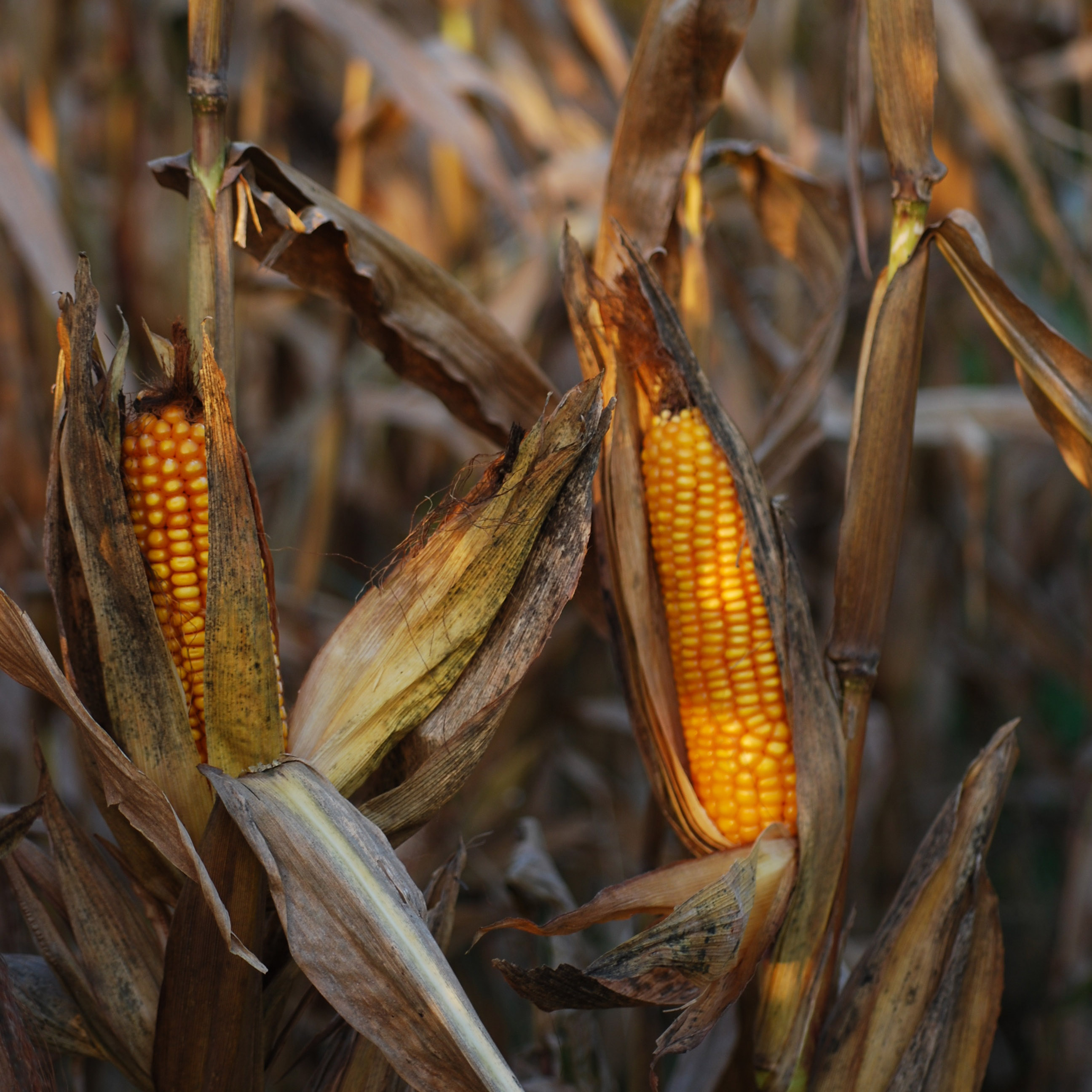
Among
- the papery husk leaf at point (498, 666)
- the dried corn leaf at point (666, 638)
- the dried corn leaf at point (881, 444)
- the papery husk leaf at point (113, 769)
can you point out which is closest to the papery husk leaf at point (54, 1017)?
the papery husk leaf at point (113, 769)

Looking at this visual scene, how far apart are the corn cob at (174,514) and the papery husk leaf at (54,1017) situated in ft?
0.95

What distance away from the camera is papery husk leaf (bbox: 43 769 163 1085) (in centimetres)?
83

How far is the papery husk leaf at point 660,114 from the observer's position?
102 cm

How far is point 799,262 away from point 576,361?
1.16 meters

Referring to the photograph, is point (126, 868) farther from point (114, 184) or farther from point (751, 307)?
point (114, 184)

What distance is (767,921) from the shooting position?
88 cm

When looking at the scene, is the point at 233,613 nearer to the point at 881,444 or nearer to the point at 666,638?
the point at 666,638

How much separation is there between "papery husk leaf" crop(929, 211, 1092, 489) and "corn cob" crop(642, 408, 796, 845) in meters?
0.31

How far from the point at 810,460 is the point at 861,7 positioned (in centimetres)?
151

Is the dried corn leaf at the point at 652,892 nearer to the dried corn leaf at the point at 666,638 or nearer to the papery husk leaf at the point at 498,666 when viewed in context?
the dried corn leaf at the point at 666,638

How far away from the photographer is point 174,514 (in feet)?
2.53

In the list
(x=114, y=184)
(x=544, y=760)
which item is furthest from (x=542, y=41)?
(x=544, y=760)

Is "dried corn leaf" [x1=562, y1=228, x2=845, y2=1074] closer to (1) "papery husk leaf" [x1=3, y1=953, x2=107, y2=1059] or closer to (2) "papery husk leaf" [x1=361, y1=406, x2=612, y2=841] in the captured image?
(2) "papery husk leaf" [x1=361, y1=406, x2=612, y2=841]

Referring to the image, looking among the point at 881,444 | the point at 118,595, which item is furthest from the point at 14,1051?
the point at 881,444
